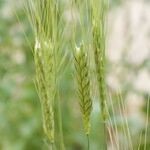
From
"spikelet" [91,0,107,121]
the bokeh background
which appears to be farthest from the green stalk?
the bokeh background

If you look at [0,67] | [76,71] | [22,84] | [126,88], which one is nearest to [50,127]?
[76,71]

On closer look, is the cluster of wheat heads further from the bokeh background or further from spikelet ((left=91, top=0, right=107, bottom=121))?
the bokeh background

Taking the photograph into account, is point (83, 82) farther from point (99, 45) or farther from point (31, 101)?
point (31, 101)

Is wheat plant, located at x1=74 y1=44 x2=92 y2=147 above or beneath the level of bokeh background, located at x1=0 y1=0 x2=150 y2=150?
above

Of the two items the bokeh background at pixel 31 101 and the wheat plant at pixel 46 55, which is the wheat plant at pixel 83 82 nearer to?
the wheat plant at pixel 46 55

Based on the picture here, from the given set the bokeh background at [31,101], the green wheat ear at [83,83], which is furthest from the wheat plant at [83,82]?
the bokeh background at [31,101]

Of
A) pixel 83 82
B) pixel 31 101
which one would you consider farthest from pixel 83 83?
pixel 31 101

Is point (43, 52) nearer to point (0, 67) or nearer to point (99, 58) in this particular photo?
point (99, 58)
